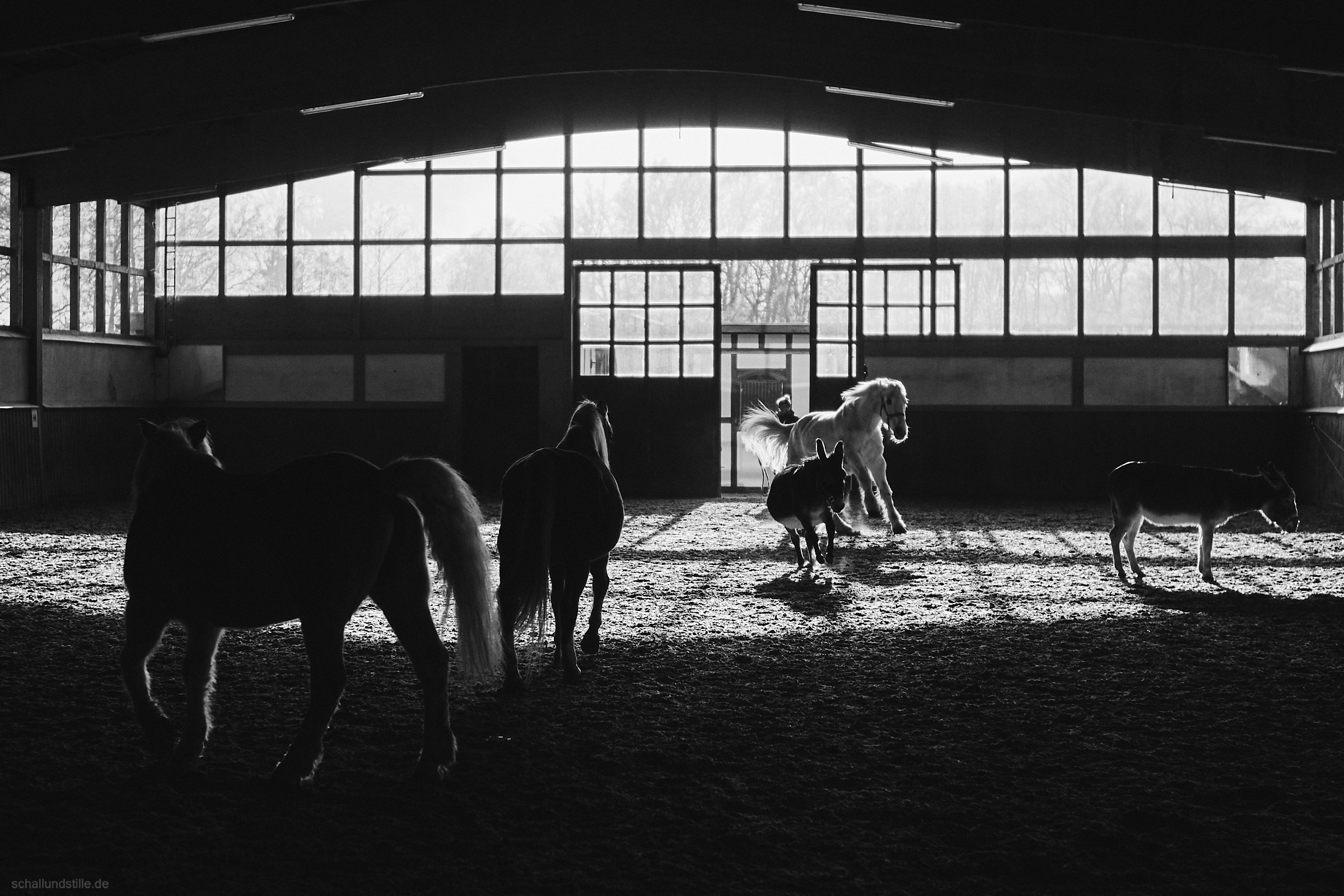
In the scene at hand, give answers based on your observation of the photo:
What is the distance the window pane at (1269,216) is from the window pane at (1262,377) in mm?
1758

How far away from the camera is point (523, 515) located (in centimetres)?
483

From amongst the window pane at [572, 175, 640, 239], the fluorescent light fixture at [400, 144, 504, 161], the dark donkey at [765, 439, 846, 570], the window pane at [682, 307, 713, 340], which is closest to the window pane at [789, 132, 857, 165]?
the window pane at [572, 175, 640, 239]

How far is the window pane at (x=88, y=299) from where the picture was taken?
1689cm

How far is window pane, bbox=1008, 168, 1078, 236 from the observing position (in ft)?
57.0

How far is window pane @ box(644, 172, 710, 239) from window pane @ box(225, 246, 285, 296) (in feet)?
19.7

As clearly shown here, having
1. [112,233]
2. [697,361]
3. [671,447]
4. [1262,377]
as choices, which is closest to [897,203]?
[697,361]

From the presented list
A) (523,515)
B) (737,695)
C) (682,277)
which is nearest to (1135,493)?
(737,695)

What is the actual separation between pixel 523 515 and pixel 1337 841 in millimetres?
3112

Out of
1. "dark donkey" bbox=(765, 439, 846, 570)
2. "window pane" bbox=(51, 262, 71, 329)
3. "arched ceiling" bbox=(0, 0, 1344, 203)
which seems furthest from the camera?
"window pane" bbox=(51, 262, 71, 329)

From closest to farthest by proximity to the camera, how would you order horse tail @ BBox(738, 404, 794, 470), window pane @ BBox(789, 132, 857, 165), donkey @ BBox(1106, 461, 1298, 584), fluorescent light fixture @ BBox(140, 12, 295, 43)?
donkey @ BBox(1106, 461, 1298, 584), fluorescent light fixture @ BBox(140, 12, 295, 43), horse tail @ BBox(738, 404, 794, 470), window pane @ BBox(789, 132, 857, 165)

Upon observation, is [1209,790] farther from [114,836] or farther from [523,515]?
[114,836]

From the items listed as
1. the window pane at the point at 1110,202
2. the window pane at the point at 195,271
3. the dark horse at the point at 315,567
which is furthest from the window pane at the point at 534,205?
the dark horse at the point at 315,567

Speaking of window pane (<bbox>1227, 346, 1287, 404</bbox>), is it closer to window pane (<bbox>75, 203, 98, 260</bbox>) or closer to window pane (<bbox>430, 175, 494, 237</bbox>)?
window pane (<bbox>430, 175, 494, 237</bbox>)

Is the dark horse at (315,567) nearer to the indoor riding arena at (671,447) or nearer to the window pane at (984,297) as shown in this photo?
the indoor riding arena at (671,447)
